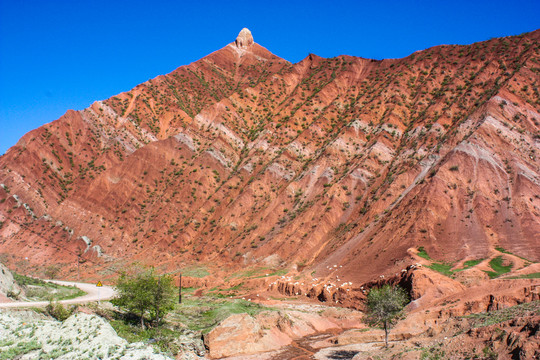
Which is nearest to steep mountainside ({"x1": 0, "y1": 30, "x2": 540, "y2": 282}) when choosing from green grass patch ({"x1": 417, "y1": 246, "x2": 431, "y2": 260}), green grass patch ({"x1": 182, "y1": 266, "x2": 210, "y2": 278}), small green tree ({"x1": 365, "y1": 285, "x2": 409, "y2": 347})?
green grass patch ({"x1": 417, "y1": 246, "x2": 431, "y2": 260})

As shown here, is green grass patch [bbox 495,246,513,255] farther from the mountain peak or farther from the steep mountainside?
the mountain peak

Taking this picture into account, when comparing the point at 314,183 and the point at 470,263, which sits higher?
the point at 314,183

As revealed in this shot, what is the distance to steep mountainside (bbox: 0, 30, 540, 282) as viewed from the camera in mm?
46125

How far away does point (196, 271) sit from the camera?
175ft

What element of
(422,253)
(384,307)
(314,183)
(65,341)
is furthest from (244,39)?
(65,341)

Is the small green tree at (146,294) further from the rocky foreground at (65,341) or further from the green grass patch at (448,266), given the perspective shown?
the green grass patch at (448,266)

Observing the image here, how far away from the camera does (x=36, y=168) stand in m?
71.2

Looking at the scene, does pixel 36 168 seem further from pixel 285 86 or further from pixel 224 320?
pixel 224 320

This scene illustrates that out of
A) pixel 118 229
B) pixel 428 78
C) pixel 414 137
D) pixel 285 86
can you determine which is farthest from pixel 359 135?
pixel 118 229

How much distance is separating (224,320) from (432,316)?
14476mm

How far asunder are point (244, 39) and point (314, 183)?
61.7 meters

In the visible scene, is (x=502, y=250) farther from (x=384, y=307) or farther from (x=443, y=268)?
(x=384, y=307)

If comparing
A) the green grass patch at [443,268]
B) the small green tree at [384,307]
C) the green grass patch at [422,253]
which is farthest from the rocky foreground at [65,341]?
the green grass patch at [422,253]

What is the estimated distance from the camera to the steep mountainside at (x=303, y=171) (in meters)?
46.1
